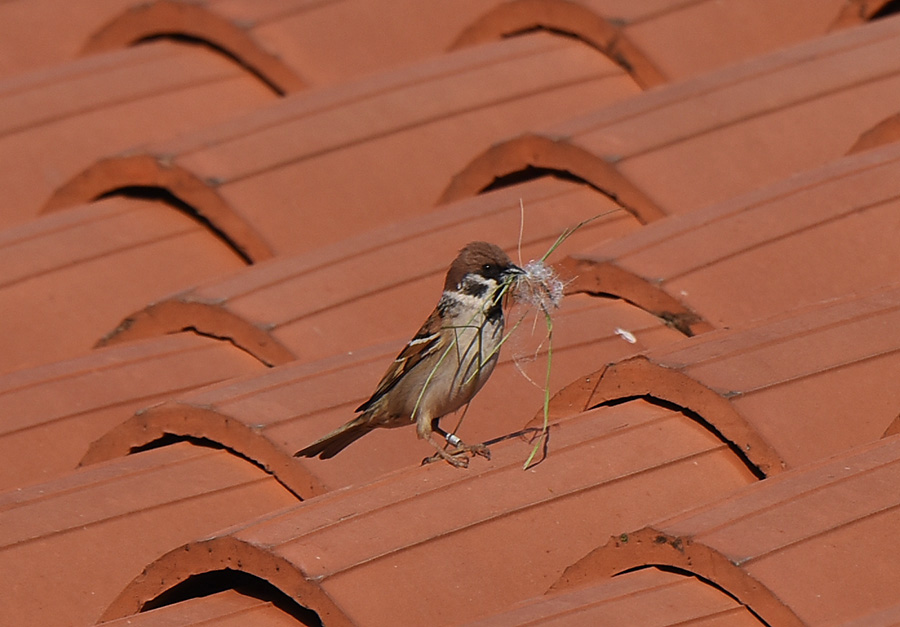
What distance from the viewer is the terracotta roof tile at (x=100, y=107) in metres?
6.12

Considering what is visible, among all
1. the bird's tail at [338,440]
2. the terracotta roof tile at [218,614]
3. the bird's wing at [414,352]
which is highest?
the bird's wing at [414,352]

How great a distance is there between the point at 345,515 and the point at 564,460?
1.87 ft

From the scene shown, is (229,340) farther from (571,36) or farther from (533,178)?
(571,36)

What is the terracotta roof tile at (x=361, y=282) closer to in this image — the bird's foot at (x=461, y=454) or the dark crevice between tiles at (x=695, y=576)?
the bird's foot at (x=461, y=454)

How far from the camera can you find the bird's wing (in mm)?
4469

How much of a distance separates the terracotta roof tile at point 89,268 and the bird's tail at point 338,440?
4.11ft

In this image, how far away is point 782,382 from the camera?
3934 mm

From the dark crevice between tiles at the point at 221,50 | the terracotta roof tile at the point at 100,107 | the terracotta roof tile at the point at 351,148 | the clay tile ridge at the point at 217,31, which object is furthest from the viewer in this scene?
the dark crevice between tiles at the point at 221,50

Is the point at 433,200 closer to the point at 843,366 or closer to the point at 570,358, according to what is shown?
the point at 570,358

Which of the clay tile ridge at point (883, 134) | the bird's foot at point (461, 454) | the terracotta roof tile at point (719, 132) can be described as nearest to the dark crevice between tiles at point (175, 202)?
the terracotta roof tile at point (719, 132)

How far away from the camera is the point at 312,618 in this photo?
354cm

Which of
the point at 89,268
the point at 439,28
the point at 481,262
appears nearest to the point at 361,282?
the point at 481,262

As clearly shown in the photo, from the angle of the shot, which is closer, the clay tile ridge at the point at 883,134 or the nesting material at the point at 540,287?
the nesting material at the point at 540,287

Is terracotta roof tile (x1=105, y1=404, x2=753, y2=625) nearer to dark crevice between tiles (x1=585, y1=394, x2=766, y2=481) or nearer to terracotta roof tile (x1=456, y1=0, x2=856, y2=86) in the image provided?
dark crevice between tiles (x1=585, y1=394, x2=766, y2=481)
